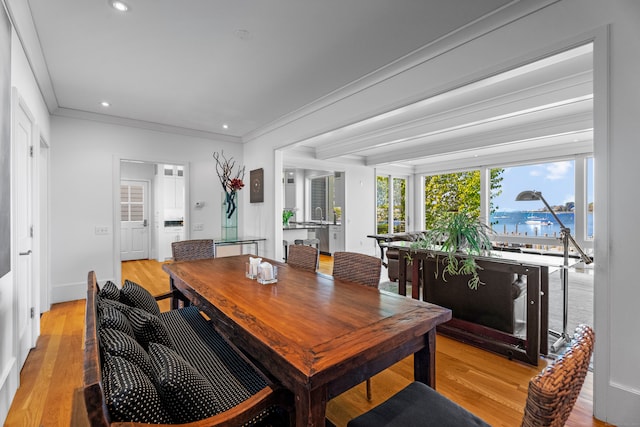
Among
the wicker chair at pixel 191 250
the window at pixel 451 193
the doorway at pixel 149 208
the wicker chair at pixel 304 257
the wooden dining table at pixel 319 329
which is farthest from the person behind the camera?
the window at pixel 451 193

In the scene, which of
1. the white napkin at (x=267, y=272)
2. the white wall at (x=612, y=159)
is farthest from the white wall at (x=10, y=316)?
the white wall at (x=612, y=159)

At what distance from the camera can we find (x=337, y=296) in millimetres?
1753

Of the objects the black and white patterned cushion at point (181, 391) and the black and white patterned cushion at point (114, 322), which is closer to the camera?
the black and white patterned cushion at point (181, 391)

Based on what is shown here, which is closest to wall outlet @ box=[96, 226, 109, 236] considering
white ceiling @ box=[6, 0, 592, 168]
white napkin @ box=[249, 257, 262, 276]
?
white ceiling @ box=[6, 0, 592, 168]

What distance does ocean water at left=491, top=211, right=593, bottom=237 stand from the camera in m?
5.98

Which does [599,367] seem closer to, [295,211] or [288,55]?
[288,55]

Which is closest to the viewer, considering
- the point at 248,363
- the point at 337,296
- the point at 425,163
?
the point at 248,363

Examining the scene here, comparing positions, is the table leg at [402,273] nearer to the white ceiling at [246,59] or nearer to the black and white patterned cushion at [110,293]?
the white ceiling at [246,59]

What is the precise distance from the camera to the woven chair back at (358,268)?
2.14 m

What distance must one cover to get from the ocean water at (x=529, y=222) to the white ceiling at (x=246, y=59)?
2298 mm

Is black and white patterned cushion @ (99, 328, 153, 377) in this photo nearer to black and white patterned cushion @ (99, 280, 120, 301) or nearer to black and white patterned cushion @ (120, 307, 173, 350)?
black and white patterned cushion @ (120, 307, 173, 350)

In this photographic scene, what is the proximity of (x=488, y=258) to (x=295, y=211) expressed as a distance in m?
6.74

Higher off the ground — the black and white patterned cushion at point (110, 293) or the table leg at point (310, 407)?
the black and white patterned cushion at point (110, 293)

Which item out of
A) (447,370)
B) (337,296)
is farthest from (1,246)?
(447,370)
